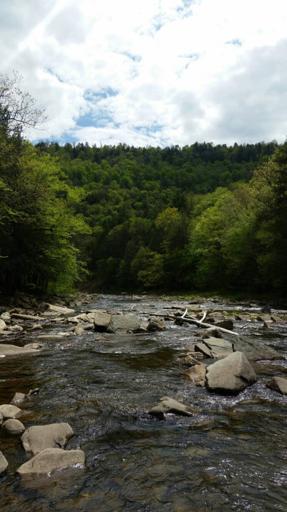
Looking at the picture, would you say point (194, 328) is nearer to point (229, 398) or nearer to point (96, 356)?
point (96, 356)

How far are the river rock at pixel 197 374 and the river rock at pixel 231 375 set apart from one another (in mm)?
394

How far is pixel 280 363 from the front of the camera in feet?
42.2

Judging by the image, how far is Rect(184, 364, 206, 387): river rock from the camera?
10460 millimetres

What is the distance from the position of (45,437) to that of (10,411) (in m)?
1.61

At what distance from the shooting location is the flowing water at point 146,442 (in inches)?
202

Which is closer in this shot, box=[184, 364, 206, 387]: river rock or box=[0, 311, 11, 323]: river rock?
box=[184, 364, 206, 387]: river rock

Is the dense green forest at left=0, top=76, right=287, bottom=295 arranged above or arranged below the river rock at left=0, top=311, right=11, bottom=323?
above

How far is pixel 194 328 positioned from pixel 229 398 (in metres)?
11.7

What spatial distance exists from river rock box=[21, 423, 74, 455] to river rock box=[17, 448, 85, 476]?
0.35 m

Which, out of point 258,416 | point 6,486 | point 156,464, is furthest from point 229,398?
point 6,486

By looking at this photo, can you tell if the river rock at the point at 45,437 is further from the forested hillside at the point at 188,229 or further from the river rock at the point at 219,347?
the forested hillside at the point at 188,229

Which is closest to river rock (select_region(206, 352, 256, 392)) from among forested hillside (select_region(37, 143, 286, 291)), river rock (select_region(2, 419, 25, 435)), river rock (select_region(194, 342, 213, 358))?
river rock (select_region(194, 342, 213, 358))

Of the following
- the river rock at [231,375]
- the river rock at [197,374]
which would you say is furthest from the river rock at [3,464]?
the river rock at [197,374]

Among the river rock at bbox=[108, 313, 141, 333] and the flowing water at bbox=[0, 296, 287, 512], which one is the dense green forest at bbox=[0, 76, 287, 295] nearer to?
the river rock at bbox=[108, 313, 141, 333]
